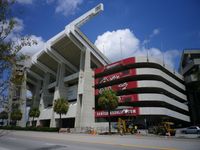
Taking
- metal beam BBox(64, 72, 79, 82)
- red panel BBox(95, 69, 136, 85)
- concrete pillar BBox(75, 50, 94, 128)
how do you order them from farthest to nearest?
metal beam BBox(64, 72, 79, 82) < red panel BBox(95, 69, 136, 85) < concrete pillar BBox(75, 50, 94, 128)

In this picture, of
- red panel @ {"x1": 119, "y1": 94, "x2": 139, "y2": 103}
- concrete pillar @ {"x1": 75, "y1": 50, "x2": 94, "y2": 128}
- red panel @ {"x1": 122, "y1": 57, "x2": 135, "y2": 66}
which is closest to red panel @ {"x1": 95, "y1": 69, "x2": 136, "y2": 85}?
red panel @ {"x1": 122, "y1": 57, "x2": 135, "y2": 66}

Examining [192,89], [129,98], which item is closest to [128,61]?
[129,98]

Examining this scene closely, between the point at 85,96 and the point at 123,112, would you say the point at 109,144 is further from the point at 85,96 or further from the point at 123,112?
the point at 85,96

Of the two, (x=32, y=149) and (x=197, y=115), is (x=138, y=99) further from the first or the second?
(x=32, y=149)

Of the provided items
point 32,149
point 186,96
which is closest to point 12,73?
point 32,149

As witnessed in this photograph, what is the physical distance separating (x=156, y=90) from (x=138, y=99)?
6579 millimetres

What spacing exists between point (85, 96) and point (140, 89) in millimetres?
15604

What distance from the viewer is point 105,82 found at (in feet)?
218

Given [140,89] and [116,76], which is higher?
[116,76]

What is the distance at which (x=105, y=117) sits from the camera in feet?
206

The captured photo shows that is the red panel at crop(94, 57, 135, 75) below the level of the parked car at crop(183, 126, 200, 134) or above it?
above

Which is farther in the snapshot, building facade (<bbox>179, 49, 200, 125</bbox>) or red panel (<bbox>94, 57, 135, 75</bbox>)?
building facade (<bbox>179, 49, 200, 125</bbox>)

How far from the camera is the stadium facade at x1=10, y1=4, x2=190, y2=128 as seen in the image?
59.2 metres

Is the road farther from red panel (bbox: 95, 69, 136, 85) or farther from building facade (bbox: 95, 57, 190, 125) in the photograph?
red panel (bbox: 95, 69, 136, 85)
